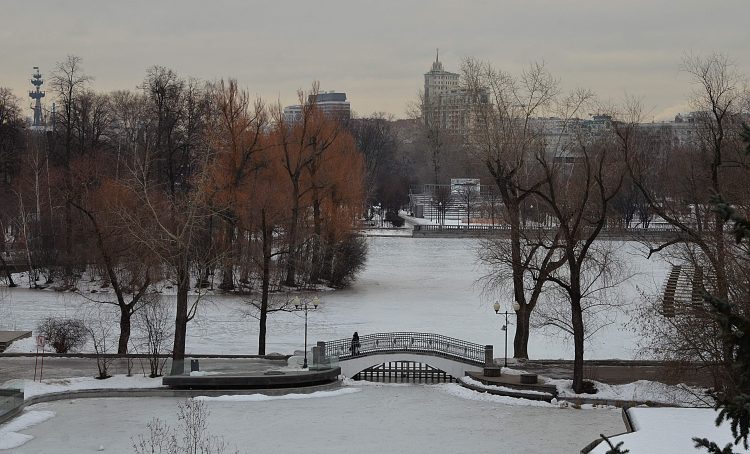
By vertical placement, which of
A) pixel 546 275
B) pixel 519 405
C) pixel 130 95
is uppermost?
pixel 130 95

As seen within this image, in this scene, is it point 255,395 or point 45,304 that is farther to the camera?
point 45,304

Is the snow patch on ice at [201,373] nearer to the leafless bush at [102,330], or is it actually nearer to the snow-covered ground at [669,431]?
the leafless bush at [102,330]

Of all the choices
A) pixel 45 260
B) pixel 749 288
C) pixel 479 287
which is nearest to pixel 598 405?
pixel 749 288

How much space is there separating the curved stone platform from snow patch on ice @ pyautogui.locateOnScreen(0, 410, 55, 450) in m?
4.32

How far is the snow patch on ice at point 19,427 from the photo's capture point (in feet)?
78.1

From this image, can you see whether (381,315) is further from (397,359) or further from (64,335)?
(64,335)

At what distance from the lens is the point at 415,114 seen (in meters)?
191

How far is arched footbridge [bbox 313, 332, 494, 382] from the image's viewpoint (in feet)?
113

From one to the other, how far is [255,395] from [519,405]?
26.6 feet

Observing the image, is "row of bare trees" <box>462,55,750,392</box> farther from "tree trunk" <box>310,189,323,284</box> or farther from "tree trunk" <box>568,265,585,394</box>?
"tree trunk" <box>310,189,323,284</box>

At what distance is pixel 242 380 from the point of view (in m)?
30.5

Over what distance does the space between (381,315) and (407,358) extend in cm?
1369

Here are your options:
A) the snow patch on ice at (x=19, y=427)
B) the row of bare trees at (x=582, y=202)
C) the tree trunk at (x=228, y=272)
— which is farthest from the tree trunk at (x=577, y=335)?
the tree trunk at (x=228, y=272)

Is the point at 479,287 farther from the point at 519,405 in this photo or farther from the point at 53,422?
the point at 53,422
